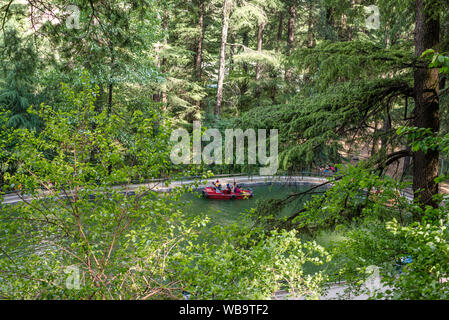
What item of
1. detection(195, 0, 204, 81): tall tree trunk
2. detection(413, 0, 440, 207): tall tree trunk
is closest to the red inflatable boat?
detection(195, 0, 204, 81): tall tree trunk

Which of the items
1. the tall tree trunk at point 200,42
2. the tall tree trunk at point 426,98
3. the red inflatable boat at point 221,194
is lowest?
the red inflatable boat at point 221,194

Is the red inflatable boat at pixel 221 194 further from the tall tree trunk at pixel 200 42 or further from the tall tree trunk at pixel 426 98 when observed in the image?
the tall tree trunk at pixel 426 98

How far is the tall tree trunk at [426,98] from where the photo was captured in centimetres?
495

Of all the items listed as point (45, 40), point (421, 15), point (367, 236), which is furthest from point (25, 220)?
point (421, 15)

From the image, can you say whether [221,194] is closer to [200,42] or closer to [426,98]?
[200,42]

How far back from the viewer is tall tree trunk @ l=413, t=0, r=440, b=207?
16.2 feet

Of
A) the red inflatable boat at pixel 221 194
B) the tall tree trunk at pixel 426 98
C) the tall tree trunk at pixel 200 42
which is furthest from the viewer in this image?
the tall tree trunk at pixel 200 42

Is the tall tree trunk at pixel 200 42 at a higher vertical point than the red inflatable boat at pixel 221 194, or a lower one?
higher

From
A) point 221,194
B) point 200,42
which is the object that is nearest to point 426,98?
point 221,194

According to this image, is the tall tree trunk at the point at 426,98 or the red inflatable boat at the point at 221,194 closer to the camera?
the tall tree trunk at the point at 426,98

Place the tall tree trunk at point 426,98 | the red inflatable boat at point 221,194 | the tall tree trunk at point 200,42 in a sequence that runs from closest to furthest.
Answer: the tall tree trunk at point 426,98 < the red inflatable boat at point 221,194 < the tall tree trunk at point 200,42

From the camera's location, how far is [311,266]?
9953 mm

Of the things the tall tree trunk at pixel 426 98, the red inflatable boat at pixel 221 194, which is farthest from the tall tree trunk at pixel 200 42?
the tall tree trunk at pixel 426 98

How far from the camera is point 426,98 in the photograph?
5000 millimetres
